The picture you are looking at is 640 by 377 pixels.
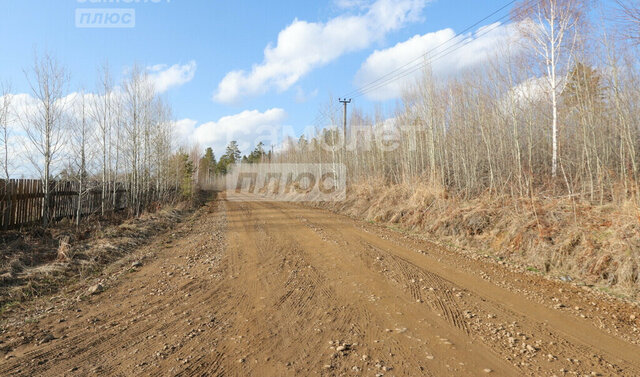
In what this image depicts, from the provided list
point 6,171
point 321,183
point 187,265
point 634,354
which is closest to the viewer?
point 634,354

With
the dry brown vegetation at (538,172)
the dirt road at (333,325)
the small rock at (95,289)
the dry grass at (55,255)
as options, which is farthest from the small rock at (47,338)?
the dry brown vegetation at (538,172)

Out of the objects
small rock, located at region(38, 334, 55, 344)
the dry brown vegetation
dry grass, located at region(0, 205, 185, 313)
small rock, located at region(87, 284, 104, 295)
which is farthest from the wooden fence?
the dry brown vegetation

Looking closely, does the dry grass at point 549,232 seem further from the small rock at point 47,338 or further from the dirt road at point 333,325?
the small rock at point 47,338

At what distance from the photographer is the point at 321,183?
27281 millimetres

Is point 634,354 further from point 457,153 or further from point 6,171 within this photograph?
point 6,171

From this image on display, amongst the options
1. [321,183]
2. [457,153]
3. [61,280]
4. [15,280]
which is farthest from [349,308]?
[321,183]

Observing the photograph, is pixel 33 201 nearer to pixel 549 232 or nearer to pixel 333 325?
pixel 333 325

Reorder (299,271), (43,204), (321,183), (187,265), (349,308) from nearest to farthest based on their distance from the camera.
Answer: (349,308)
(299,271)
(187,265)
(43,204)
(321,183)

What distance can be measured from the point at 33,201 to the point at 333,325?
416 inches

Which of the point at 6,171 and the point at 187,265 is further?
the point at 6,171

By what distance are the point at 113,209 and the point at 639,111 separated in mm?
18872

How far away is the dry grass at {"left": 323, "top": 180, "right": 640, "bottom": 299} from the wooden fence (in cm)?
1168

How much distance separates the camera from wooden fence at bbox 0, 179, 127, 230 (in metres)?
8.69

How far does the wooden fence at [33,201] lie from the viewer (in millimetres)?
8688
